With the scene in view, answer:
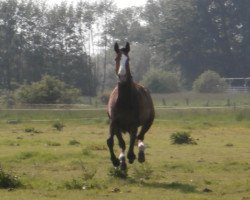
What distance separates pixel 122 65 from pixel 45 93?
50.9 m

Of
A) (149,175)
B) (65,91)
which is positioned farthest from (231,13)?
(149,175)

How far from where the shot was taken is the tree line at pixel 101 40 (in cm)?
9331

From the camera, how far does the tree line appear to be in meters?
93.3

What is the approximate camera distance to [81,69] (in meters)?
94.5

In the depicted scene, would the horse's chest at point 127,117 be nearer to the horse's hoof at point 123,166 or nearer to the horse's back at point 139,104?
the horse's back at point 139,104

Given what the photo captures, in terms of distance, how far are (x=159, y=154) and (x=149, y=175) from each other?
6.73 meters

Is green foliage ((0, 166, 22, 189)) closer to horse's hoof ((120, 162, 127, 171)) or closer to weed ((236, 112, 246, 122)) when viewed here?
horse's hoof ((120, 162, 127, 171))

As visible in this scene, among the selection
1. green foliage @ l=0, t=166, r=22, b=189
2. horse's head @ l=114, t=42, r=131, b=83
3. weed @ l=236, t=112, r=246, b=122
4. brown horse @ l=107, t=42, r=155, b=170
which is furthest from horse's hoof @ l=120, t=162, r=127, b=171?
weed @ l=236, t=112, r=246, b=122

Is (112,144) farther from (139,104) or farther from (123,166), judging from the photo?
(139,104)

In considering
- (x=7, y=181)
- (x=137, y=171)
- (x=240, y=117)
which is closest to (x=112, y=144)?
(x=137, y=171)

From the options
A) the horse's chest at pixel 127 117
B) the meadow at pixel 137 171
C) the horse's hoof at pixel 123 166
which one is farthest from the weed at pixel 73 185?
the horse's chest at pixel 127 117

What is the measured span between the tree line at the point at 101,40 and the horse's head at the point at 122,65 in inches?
2821

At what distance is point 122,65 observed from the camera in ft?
50.1

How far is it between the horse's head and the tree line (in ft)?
235
